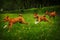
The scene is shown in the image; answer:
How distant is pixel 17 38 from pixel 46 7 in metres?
0.68

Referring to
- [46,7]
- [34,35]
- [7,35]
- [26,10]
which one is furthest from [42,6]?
[7,35]

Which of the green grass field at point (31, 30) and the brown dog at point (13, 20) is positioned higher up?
the brown dog at point (13, 20)

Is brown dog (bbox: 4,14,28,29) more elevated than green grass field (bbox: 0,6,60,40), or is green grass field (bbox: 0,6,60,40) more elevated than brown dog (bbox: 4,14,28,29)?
brown dog (bbox: 4,14,28,29)

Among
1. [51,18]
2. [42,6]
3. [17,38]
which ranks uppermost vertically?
[42,6]

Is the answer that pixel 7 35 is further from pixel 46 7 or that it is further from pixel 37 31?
pixel 46 7

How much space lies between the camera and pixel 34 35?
2.83 meters

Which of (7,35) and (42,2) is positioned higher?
(42,2)

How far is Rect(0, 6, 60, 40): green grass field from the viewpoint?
110 inches

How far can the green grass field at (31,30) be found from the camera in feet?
9.20

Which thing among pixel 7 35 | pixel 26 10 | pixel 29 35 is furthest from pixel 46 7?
pixel 7 35

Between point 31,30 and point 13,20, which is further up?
point 13,20

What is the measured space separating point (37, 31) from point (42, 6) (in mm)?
415

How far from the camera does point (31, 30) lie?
9.33ft

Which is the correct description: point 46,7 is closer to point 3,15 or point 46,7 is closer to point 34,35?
point 34,35
